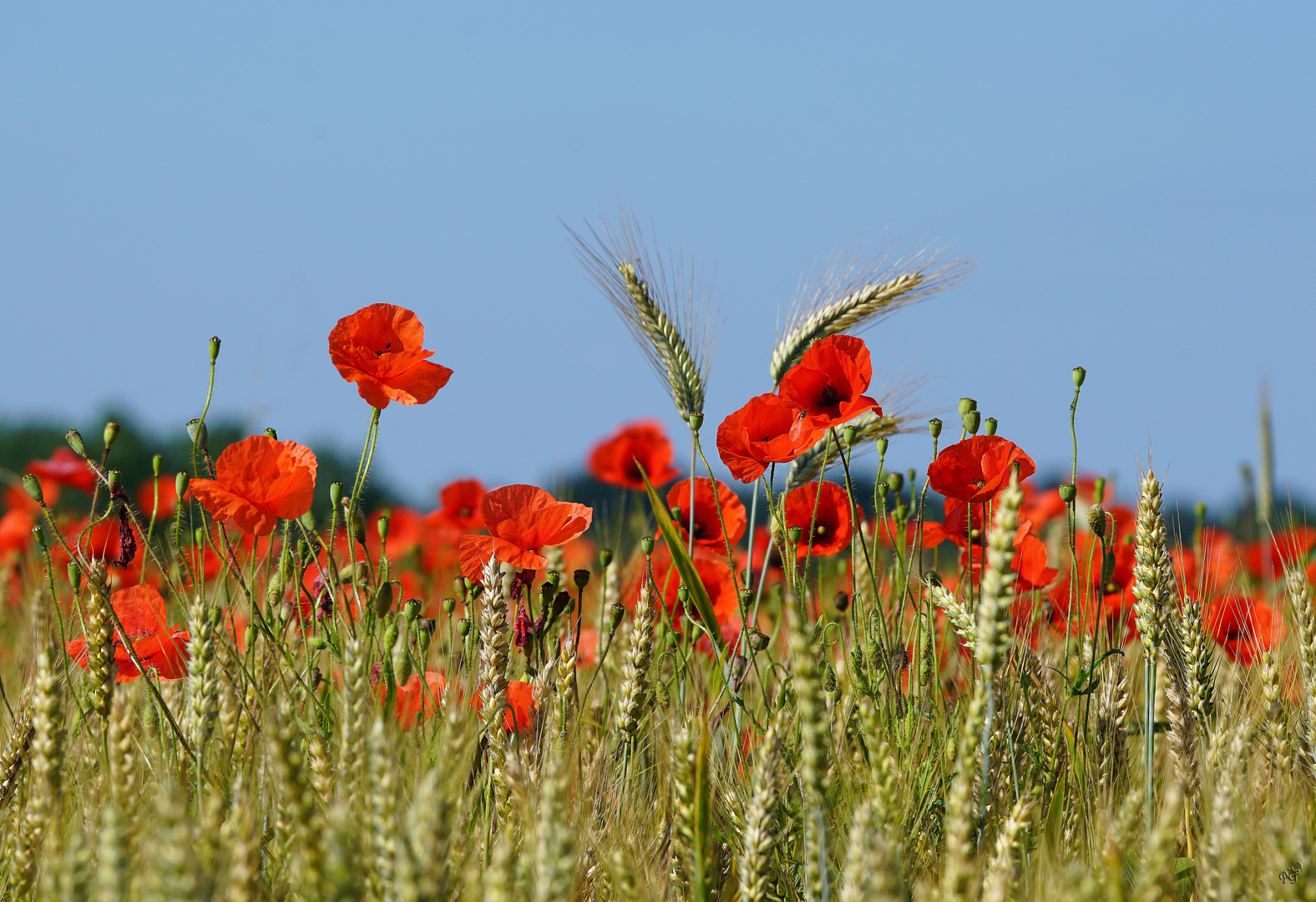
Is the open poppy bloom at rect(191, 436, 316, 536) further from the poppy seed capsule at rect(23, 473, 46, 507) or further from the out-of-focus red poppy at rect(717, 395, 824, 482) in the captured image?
the out-of-focus red poppy at rect(717, 395, 824, 482)

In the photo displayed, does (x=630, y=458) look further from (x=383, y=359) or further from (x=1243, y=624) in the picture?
(x=1243, y=624)

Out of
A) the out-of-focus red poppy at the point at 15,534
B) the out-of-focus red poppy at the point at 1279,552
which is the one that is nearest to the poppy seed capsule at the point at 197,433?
the out-of-focus red poppy at the point at 1279,552

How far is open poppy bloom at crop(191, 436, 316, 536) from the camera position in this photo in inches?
70.7

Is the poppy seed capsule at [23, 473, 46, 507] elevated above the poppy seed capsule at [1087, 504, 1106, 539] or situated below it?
below

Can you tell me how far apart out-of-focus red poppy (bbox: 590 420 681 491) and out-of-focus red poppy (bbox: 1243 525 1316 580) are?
1.47 metres

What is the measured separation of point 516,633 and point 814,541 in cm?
73

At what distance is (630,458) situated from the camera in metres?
3.01

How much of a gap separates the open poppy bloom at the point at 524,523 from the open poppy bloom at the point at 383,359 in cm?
24

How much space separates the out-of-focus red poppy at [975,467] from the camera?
181 centimetres

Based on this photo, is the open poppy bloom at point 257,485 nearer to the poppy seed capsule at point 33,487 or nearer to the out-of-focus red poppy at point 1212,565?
the poppy seed capsule at point 33,487

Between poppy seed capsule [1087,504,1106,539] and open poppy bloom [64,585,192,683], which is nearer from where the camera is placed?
poppy seed capsule [1087,504,1106,539]

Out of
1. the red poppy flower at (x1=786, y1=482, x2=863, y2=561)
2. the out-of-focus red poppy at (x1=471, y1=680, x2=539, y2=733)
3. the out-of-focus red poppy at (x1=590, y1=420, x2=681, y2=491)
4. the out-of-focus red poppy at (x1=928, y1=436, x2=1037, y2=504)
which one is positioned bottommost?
the out-of-focus red poppy at (x1=471, y1=680, x2=539, y2=733)

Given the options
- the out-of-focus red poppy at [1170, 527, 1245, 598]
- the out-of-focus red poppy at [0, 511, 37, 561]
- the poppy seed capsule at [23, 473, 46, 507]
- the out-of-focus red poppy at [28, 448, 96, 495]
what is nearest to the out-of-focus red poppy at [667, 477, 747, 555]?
the out-of-focus red poppy at [1170, 527, 1245, 598]

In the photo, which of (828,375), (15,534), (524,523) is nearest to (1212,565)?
(828,375)
